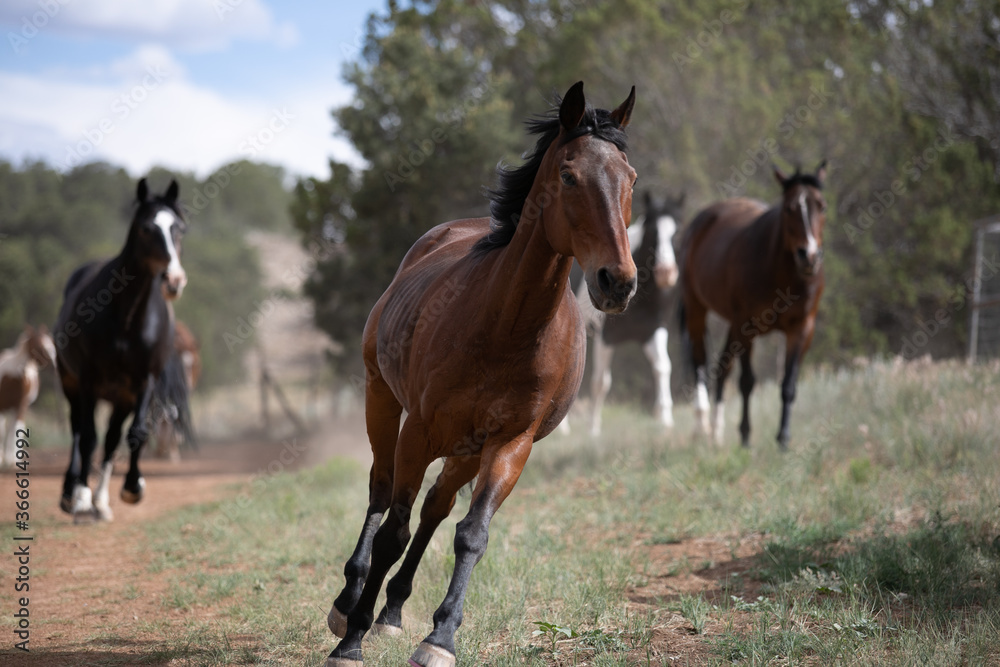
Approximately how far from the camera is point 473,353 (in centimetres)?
356

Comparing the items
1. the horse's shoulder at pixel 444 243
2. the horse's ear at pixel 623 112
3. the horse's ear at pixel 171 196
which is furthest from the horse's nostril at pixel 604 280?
the horse's ear at pixel 171 196

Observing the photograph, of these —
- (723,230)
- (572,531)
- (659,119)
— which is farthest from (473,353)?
(659,119)

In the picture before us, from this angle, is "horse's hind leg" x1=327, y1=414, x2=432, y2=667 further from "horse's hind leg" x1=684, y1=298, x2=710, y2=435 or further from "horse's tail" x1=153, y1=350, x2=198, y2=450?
"horse's tail" x1=153, y1=350, x2=198, y2=450

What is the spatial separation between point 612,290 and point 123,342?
638cm

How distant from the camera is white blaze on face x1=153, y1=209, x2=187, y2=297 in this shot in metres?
7.66

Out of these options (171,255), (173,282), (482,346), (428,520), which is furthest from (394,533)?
(171,255)

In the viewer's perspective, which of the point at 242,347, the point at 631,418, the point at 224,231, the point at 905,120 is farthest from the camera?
the point at 224,231

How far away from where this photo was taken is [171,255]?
778 cm

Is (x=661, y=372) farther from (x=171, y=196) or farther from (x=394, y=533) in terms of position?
(x=394, y=533)

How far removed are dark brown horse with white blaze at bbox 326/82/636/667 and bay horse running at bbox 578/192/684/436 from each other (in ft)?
21.7

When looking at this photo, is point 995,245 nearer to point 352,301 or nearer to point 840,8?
point 840,8

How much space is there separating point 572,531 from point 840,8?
47.9ft

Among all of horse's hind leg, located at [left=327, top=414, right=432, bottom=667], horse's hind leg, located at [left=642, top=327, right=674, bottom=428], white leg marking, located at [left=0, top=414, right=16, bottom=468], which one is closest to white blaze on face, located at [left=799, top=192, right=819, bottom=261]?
horse's hind leg, located at [left=642, top=327, right=674, bottom=428]

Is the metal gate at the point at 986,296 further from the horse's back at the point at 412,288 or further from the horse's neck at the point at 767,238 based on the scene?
the horse's back at the point at 412,288
